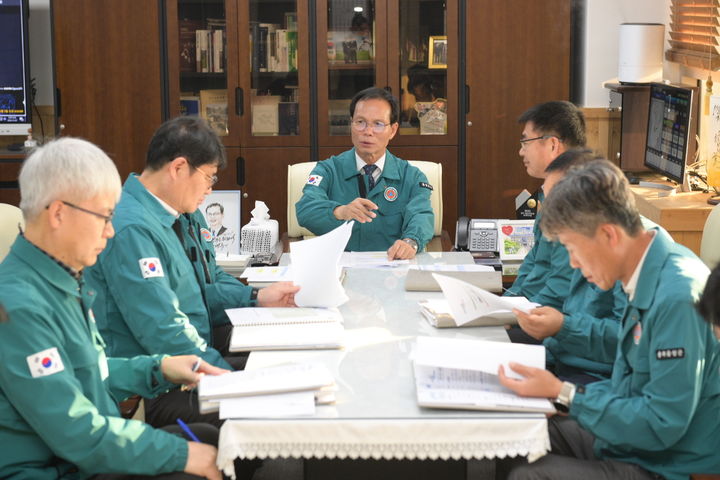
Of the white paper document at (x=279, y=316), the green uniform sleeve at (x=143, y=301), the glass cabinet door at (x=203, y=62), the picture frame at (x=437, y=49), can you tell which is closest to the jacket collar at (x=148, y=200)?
the green uniform sleeve at (x=143, y=301)

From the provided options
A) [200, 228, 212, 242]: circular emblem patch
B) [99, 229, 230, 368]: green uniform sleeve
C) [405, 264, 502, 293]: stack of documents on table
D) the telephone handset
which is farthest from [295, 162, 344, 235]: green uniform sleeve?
[99, 229, 230, 368]: green uniform sleeve

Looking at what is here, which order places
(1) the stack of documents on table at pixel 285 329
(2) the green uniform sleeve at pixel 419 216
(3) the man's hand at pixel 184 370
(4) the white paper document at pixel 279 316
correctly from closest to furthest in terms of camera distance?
1. (3) the man's hand at pixel 184 370
2. (1) the stack of documents on table at pixel 285 329
3. (4) the white paper document at pixel 279 316
4. (2) the green uniform sleeve at pixel 419 216

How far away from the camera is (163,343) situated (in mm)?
2510

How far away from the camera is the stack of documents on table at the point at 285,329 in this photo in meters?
2.49

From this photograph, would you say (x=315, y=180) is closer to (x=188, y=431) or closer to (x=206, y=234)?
(x=206, y=234)

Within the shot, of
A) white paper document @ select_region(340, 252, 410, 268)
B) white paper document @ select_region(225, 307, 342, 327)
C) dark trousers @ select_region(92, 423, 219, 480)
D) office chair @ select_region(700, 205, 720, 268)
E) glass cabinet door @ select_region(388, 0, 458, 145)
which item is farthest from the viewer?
glass cabinet door @ select_region(388, 0, 458, 145)

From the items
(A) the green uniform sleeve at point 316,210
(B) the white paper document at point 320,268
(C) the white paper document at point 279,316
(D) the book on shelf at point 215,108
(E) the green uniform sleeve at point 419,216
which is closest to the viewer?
(C) the white paper document at point 279,316

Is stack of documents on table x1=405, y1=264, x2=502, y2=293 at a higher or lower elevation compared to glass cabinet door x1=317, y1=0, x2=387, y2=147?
lower

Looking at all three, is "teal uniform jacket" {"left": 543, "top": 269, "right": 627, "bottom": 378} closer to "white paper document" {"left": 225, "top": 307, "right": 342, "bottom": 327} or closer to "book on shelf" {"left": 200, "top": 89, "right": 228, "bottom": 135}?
"white paper document" {"left": 225, "top": 307, "right": 342, "bottom": 327}

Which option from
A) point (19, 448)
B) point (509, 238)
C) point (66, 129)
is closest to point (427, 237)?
point (509, 238)

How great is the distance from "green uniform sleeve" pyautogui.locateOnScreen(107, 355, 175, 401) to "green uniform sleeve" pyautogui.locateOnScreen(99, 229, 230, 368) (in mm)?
169

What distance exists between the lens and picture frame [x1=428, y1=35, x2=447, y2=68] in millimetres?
5648

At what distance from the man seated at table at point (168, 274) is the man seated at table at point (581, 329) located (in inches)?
30.8

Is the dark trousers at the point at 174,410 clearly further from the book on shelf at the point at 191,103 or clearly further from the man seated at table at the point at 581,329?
the book on shelf at the point at 191,103
